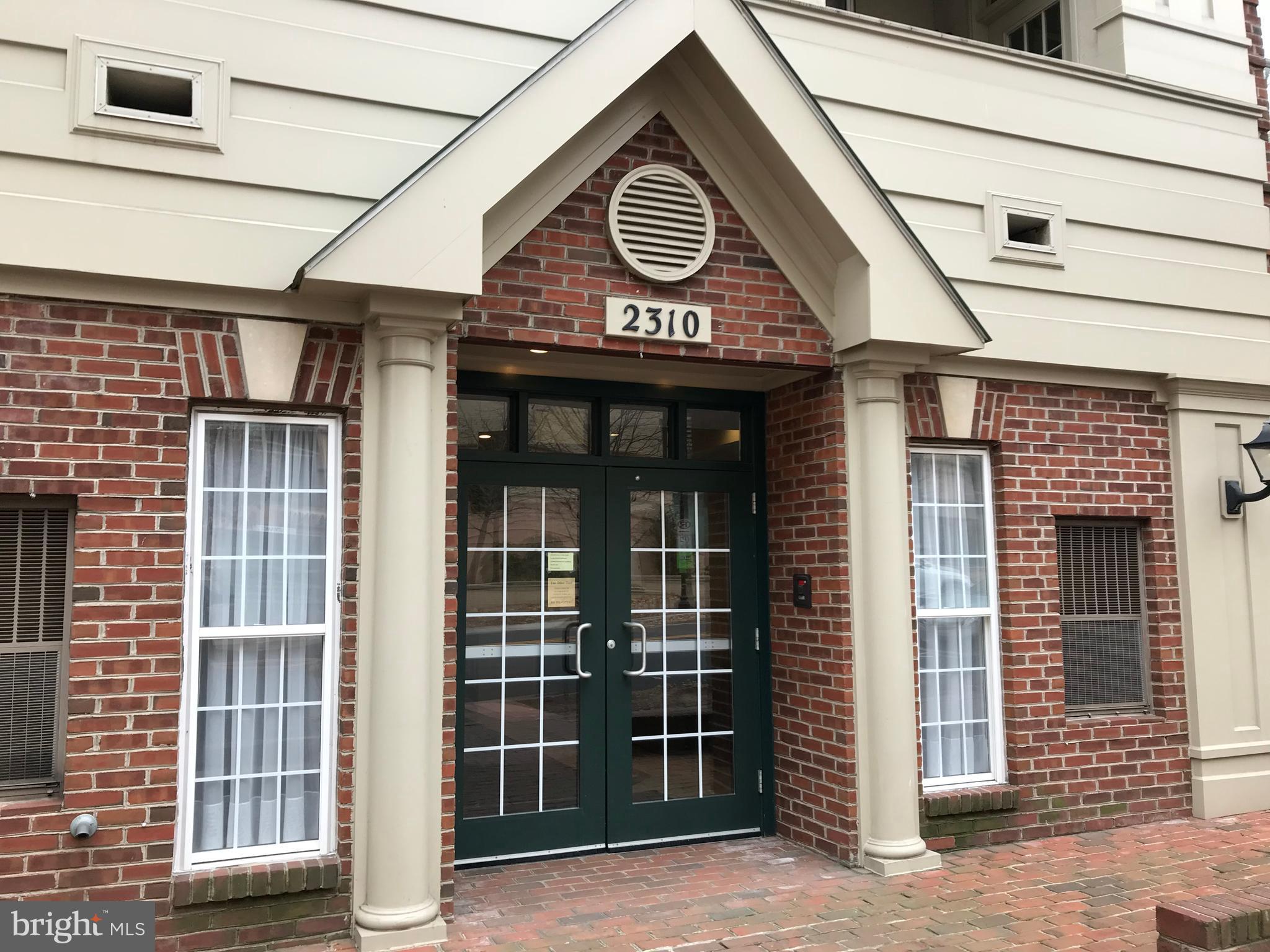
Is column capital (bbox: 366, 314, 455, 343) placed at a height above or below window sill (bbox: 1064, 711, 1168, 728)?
above

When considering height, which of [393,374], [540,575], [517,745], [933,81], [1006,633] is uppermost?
[933,81]

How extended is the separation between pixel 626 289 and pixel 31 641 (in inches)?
130

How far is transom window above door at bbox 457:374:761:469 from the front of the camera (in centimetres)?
585

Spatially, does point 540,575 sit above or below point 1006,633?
above

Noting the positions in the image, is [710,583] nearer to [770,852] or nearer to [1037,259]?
[770,852]

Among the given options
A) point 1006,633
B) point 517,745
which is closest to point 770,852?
point 517,745

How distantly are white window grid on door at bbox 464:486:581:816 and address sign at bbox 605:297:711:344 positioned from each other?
1.18m

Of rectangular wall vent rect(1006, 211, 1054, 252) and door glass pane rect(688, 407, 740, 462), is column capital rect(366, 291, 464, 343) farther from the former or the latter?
rectangular wall vent rect(1006, 211, 1054, 252)

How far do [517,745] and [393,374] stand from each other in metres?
2.34

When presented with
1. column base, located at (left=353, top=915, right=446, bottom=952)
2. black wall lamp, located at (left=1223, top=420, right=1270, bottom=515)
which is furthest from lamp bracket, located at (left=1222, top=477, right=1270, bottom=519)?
column base, located at (left=353, top=915, right=446, bottom=952)

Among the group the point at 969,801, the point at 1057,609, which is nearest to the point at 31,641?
the point at 969,801

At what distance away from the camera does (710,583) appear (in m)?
6.35

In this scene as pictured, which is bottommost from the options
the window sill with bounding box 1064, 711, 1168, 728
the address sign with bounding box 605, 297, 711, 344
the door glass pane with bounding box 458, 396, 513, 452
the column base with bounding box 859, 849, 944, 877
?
the column base with bounding box 859, 849, 944, 877

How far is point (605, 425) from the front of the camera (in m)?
6.11
